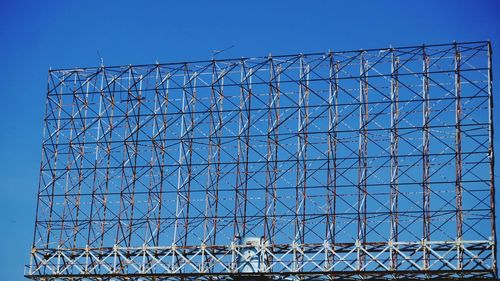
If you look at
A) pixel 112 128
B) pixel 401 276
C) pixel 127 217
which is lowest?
pixel 401 276

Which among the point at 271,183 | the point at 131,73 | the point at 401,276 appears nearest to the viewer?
the point at 401,276

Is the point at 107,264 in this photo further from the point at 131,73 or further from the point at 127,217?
the point at 131,73

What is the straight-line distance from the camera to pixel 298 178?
49.1 m

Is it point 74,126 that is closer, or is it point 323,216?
point 323,216

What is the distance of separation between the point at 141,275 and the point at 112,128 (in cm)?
681

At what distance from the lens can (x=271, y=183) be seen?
49.5 metres

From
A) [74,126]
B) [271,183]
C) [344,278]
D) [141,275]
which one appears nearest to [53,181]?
[74,126]

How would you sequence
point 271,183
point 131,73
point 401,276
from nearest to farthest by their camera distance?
1. point 401,276
2. point 271,183
3. point 131,73

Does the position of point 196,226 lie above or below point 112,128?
below

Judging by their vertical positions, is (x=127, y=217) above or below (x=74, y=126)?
below

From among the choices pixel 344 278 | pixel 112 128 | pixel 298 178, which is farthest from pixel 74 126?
pixel 344 278

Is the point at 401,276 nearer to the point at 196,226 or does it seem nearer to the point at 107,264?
the point at 196,226

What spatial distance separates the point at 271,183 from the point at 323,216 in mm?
2630

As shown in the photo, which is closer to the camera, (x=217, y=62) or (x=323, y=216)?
(x=323, y=216)
